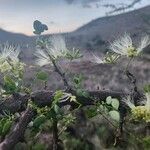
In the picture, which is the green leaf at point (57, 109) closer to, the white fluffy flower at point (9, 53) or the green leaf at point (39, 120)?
the green leaf at point (39, 120)

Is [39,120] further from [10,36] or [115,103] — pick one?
[10,36]

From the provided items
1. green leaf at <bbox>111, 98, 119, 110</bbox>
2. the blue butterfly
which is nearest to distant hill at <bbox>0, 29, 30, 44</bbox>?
the blue butterfly

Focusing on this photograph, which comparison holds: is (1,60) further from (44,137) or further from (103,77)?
(103,77)

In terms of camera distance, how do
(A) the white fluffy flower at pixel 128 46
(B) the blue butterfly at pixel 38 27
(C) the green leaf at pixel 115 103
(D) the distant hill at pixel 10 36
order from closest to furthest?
(C) the green leaf at pixel 115 103
(A) the white fluffy flower at pixel 128 46
(B) the blue butterfly at pixel 38 27
(D) the distant hill at pixel 10 36

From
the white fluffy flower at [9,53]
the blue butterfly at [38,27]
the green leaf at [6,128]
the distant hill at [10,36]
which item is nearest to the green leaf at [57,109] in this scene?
the green leaf at [6,128]

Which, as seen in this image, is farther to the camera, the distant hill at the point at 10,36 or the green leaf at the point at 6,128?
the distant hill at the point at 10,36

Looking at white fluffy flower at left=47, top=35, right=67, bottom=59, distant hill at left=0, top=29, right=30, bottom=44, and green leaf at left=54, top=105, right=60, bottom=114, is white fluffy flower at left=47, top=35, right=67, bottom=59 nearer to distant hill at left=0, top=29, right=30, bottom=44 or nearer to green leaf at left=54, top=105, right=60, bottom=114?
green leaf at left=54, top=105, right=60, bottom=114

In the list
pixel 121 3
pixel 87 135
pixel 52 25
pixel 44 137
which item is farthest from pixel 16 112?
pixel 121 3

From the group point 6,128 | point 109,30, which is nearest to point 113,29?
point 109,30
